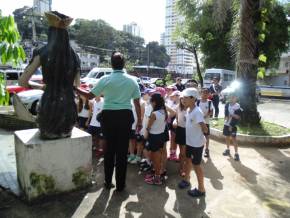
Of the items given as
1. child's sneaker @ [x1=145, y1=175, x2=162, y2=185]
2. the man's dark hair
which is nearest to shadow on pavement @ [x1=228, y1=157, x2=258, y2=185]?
child's sneaker @ [x1=145, y1=175, x2=162, y2=185]

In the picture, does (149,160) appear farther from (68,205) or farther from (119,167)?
(68,205)

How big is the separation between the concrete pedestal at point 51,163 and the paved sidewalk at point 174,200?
157mm

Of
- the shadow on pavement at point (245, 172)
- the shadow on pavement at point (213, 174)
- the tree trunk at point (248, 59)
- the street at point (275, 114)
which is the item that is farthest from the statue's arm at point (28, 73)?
the street at point (275, 114)

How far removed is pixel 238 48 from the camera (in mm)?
8719

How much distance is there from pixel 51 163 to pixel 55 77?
109cm

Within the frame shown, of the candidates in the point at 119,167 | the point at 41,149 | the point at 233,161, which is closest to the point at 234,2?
the point at 233,161

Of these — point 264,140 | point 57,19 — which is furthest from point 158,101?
point 264,140

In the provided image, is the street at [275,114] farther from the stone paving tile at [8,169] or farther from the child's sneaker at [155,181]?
the stone paving tile at [8,169]

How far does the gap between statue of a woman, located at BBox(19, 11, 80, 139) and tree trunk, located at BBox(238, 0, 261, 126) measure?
19.2 ft

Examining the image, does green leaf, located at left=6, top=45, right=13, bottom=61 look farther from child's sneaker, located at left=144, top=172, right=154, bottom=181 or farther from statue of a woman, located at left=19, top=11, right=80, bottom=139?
child's sneaker, located at left=144, top=172, right=154, bottom=181

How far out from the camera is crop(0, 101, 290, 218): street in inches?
147

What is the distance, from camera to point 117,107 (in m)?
4.10

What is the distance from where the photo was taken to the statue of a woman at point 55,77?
12.5ft

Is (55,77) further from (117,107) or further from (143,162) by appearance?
(143,162)
